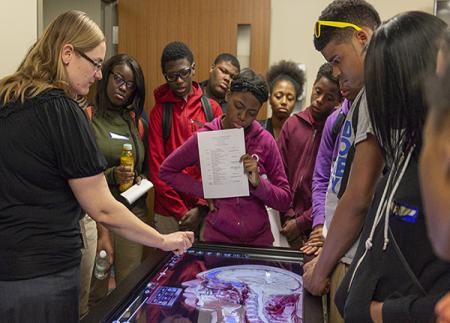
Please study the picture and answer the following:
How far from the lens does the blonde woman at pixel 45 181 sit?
3.59 feet

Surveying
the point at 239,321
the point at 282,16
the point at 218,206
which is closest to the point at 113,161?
the point at 218,206

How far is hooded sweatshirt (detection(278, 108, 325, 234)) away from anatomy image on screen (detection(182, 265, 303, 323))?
0.67m

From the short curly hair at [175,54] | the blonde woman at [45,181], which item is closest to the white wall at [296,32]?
the short curly hair at [175,54]

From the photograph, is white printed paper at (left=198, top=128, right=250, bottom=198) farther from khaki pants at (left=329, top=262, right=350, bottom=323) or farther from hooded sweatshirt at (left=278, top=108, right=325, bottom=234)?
khaki pants at (left=329, top=262, right=350, bottom=323)

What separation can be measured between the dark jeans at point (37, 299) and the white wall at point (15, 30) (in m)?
1.44

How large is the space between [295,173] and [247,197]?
48 centimetres

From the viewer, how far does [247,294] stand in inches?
46.5

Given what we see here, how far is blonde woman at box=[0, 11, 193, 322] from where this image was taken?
43.1 inches

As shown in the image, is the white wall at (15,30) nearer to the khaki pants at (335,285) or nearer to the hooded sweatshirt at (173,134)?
the hooded sweatshirt at (173,134)

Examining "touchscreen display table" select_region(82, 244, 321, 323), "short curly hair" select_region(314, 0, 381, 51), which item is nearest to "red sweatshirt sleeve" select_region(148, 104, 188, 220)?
"touchscreen display table" select_region(82, 244, 321, 323)

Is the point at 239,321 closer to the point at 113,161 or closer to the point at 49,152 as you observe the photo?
the point at 49,152

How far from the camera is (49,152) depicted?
110 cm

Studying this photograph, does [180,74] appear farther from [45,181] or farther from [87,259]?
[45,181]

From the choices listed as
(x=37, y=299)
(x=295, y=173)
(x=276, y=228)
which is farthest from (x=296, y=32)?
(x=37, y=299)
